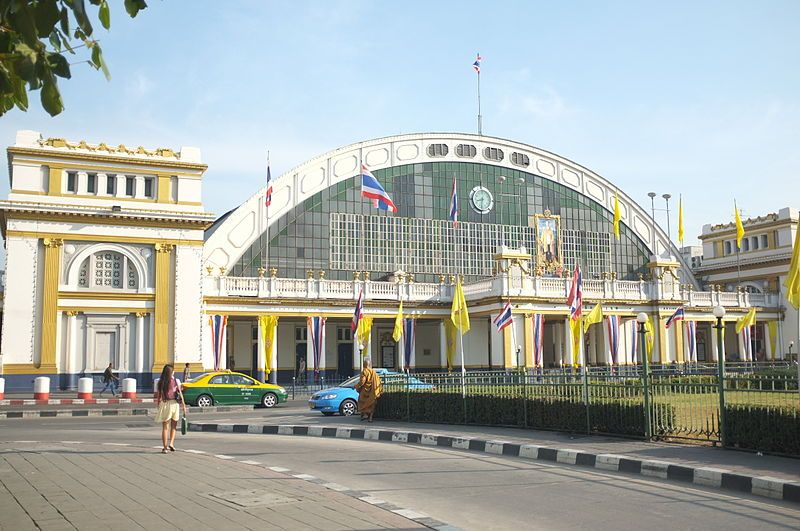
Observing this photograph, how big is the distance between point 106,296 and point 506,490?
34.5 meters

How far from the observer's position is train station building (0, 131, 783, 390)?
40125 millimetres

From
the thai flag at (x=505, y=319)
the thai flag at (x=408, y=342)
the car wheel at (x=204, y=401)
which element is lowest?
the car wheel at (x=204, y=401)

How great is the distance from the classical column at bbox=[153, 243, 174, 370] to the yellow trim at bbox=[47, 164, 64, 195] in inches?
226

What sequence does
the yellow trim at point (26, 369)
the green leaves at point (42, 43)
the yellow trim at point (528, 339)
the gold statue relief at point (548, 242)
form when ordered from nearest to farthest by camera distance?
the green leaves at point (42, 43) < the yellow trim at point (26, 369) < the yellow trim at point (528, 339) < the gold statue relief at point (548, 242)

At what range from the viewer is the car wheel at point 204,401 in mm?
31594

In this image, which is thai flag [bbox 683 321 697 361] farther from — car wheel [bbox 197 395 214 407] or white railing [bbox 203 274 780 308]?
car wheel [bbox 197 395 214 407]

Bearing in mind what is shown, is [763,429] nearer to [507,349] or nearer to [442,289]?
[507,349]

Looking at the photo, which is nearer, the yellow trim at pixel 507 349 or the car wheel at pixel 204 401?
the car wheel at pixel 204 401

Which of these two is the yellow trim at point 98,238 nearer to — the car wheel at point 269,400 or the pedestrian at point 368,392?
the car wheel at point 269,400

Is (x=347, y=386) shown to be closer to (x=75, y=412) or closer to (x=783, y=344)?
(x=75, y=412)

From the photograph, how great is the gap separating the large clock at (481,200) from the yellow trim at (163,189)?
23298 millimetres

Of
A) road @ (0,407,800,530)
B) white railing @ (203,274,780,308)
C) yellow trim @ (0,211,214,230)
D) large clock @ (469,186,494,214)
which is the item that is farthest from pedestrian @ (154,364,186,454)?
large clock @ (469,186,494,214)

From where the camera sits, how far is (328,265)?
52.1 meters

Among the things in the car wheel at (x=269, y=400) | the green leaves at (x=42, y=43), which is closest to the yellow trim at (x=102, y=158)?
the car wheel at (x=269, y=400)
